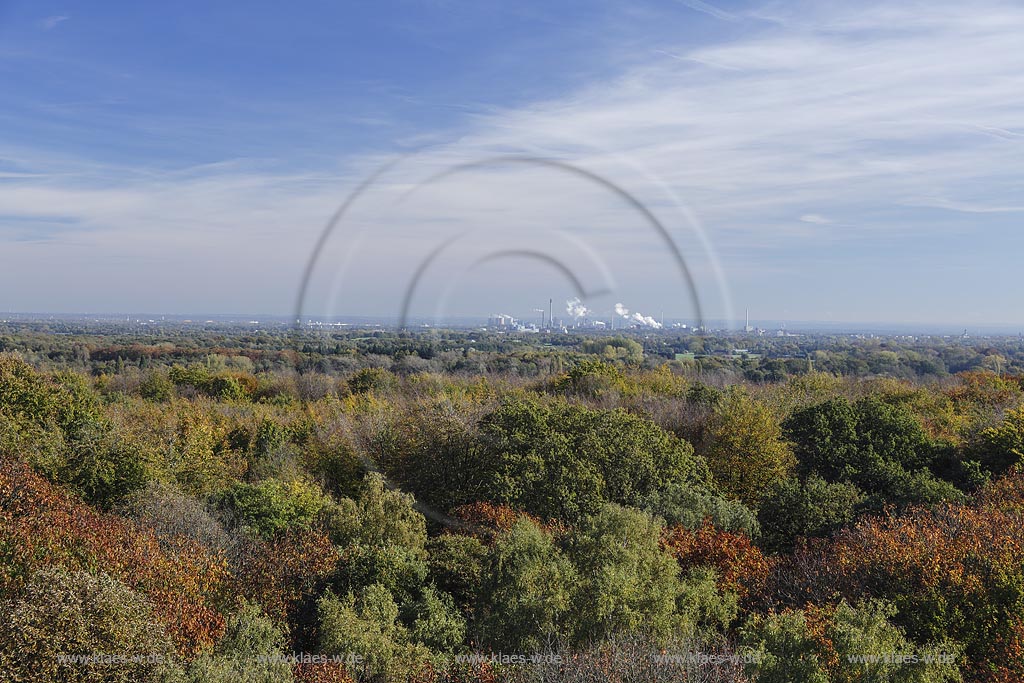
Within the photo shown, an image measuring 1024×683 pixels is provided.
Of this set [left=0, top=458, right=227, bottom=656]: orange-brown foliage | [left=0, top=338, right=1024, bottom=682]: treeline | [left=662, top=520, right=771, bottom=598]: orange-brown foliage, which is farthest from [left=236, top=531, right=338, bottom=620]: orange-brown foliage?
[left=662, top=520, right=771, bottom=598]: orange-brown foliage

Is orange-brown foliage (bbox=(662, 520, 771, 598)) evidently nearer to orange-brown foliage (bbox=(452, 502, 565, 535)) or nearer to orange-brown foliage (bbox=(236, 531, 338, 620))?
orange-brown foliage (bbox=(452, 502, 565, 535))

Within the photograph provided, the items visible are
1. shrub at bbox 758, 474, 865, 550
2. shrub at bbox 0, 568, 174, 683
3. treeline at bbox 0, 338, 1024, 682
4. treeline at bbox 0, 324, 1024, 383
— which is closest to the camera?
shrub at bbox 0, 568, 174, 683

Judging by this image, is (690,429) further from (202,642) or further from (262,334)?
(262,334)

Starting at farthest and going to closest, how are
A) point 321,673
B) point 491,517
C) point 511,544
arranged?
point 491,517, point 511,544, point 321,673

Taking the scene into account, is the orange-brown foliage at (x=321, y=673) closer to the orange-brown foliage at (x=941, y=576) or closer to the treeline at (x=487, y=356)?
the orange-brown foliage at (x=941, y=576)

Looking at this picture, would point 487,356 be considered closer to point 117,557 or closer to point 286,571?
point 286,571

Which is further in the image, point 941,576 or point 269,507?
point 269,507

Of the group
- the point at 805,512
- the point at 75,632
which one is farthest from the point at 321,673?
the point at 805,512

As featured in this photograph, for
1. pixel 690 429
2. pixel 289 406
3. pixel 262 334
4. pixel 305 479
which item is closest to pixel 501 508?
pixel 305 479

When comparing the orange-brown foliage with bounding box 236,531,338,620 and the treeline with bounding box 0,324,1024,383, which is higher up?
the treeline with bounding box 0,324,1024,383
